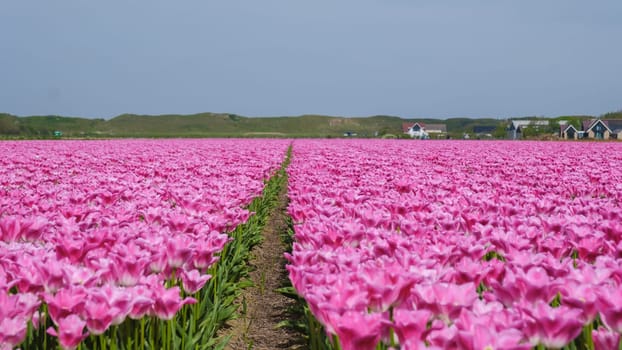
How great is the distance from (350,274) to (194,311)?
1610 mm

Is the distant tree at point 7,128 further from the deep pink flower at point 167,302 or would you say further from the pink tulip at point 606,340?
the pink tulip at point 606,340

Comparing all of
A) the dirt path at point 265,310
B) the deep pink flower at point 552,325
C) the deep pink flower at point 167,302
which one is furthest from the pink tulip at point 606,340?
the dirt path at point 265,310

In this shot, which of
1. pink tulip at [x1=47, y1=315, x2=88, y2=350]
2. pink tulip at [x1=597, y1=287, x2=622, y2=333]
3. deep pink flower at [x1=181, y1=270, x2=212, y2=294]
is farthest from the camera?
deep pink flower at [x1=181, y1=270, x2=212, y2=294]

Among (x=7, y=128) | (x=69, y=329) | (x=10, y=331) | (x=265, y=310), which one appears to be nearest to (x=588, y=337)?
(x=69, y=329)

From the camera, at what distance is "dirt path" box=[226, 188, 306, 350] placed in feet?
16.8

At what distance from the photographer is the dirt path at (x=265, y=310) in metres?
5.11

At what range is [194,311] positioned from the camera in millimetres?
3824

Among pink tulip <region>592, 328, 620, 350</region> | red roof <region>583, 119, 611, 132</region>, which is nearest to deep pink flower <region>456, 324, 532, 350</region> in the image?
pink tulip <region>592, 328, 620, 350</region>

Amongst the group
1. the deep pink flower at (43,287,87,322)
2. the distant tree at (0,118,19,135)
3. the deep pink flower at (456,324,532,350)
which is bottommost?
the distant tree at (0,118,19,135)

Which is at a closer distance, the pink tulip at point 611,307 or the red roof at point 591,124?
the pink tulip at point 611,307

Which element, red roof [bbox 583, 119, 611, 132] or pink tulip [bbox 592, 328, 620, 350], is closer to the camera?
pink tulip [bbox 592, 328, 620, 350]

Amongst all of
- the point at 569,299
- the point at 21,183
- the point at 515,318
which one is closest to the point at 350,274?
the point at 515,318

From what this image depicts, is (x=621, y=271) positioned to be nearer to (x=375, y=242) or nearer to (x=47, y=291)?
(x=375, y=242)

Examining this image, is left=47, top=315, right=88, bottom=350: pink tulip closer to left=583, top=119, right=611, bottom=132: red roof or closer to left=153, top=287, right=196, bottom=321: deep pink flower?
left=153, top=287, right=196, bottom=321: deep pink flower
